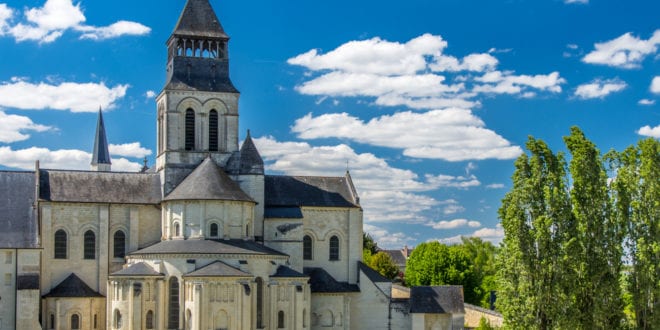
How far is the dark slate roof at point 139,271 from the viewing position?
190ft

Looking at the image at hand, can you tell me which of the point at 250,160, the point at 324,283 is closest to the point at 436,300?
the point at 324,283

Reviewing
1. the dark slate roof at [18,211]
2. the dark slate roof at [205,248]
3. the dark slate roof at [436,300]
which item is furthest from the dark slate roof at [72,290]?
the dark slate roof at [436,300]

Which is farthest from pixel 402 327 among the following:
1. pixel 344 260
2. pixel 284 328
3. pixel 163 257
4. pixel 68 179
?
pixel 68 179

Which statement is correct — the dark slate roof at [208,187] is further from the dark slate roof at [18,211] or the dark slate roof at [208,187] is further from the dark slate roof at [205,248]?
Answer: the dark slate roof at [18,211]

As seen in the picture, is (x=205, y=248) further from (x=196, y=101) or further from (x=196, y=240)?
(x=196, y=101)

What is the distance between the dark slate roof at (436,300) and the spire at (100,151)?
2326 inches

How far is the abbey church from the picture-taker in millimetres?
58281

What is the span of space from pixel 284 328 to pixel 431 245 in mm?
32337

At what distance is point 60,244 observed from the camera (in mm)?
63438

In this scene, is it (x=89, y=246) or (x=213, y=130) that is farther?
(x=213, y=130)

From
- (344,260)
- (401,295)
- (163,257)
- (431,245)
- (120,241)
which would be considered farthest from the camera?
(431,245)

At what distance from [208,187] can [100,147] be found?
5847cm

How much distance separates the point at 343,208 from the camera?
69.2 m

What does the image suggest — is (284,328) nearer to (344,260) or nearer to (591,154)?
(344,260)
